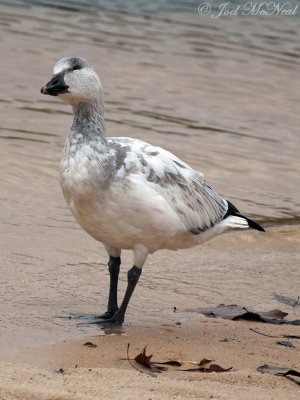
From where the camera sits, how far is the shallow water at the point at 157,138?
27.3 feet

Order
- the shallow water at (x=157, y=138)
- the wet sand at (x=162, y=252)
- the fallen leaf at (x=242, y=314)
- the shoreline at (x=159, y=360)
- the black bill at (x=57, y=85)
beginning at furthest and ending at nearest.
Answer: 1. the shallow water at (x=157, y=138)
2. the fallen leaf at (x=242, y=314)
3. the black bill at (x=57, y=85)
4. the wet sand at (x=162, y=252)
5. the shoreline at (x=159, y=360)

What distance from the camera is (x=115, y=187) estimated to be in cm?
727

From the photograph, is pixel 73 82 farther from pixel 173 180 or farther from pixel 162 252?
pixel 162 252

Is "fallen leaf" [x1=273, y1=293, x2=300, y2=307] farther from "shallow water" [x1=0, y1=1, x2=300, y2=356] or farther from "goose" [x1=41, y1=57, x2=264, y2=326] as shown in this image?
"goose" [x1=41, y1=57, x2=264, y2=326]

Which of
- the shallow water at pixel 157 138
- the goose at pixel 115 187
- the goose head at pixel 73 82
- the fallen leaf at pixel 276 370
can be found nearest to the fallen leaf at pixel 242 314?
the shallow water at pixel 157 138

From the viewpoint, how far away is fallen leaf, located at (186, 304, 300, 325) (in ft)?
25.8

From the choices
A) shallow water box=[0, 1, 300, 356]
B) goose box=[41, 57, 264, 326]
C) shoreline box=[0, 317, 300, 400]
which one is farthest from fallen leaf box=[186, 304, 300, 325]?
goose box=[41, 57, 264, 326]

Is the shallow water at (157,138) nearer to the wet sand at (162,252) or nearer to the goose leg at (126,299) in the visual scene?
the wet sand at (162,252)

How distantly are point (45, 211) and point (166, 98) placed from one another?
16.6 ft

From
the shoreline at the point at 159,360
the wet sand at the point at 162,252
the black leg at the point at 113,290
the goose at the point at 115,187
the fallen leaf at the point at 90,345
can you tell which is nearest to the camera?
the shoreline at the point at 159,360

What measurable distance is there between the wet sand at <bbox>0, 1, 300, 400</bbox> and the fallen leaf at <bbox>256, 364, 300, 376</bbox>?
0.49 feet

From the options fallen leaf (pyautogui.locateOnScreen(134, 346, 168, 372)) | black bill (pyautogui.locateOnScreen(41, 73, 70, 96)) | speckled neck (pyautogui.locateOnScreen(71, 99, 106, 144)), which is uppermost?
black bill (pyautogui.locateOnScreen(41, 73, 70, 96))

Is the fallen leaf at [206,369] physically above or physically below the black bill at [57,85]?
below

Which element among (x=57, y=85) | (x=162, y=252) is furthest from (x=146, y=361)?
(x=162, y=252)
